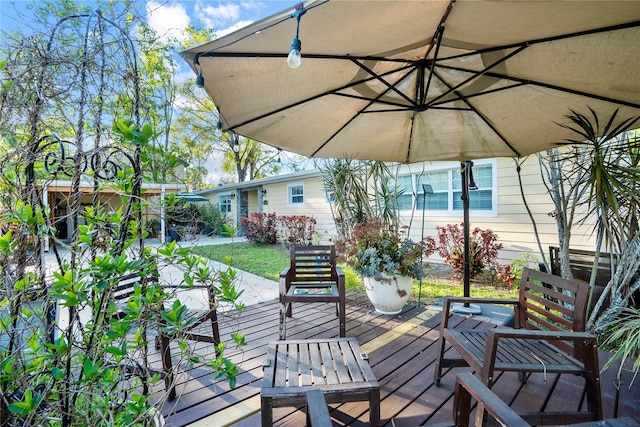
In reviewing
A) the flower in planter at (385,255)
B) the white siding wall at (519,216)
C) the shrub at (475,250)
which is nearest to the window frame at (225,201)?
the shrub at (475,250)

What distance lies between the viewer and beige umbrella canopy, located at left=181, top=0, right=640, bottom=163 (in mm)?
1476

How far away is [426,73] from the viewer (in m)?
2.48

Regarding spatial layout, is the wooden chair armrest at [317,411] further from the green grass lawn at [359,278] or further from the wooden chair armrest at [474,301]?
the green grass lawn at [359,278]

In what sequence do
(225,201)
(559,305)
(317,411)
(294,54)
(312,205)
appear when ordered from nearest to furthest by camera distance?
(317,411) < (294,54) < (559,305) < (312,205) < (225,201)

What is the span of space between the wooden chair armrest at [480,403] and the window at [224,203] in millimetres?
15356

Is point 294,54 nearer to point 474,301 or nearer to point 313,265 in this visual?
point 474,301

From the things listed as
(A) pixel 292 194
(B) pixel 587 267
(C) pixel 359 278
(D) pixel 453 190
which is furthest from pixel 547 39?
(A) pixel 292 194

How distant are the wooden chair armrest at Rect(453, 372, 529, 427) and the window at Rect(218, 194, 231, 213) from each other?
50.4 feet

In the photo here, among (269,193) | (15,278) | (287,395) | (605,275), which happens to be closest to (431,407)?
(287,395)

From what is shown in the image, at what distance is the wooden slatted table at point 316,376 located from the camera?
1496 mm

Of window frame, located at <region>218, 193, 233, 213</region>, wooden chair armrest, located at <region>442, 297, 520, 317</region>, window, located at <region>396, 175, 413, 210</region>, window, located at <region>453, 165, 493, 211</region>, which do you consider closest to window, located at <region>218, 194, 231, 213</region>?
window frame, located at <region>218, 193, 233, 213</region>

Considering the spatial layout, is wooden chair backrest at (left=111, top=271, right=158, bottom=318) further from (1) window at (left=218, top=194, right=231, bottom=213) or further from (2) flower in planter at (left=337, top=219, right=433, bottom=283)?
(1) window at (left=218, top=194, right=231, bottom=213)

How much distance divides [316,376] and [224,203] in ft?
51.6

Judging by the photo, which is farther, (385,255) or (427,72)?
(385,255)
